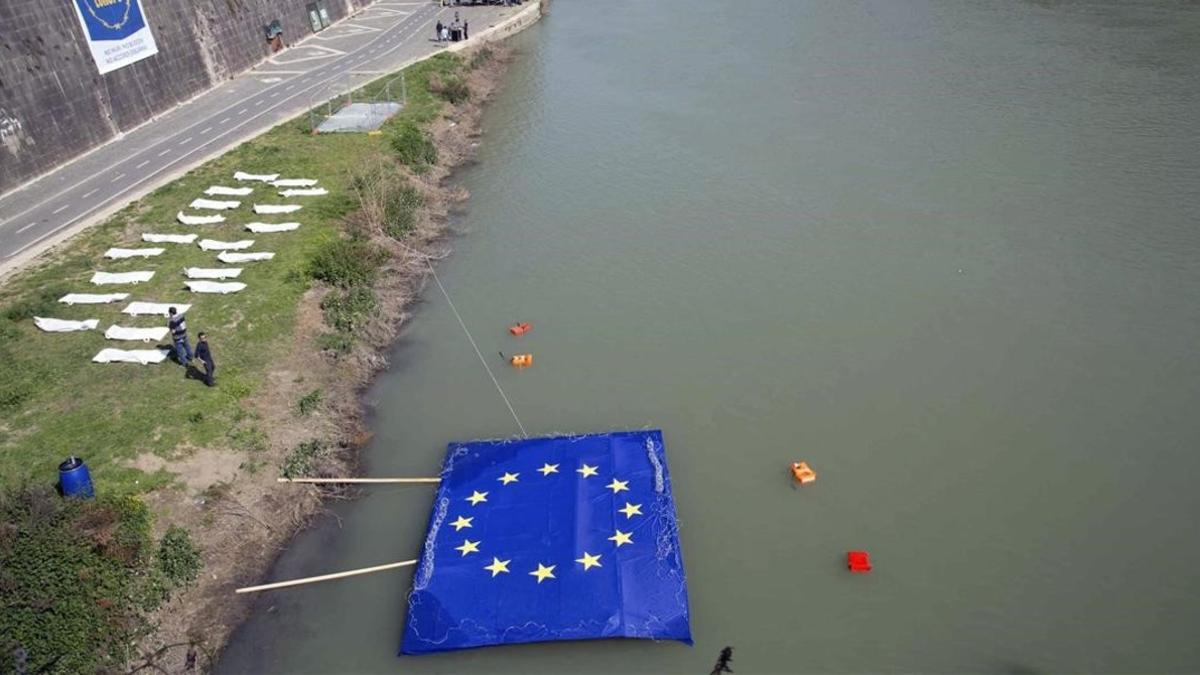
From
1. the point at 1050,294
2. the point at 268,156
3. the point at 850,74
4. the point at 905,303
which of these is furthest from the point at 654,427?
the point at 850,74

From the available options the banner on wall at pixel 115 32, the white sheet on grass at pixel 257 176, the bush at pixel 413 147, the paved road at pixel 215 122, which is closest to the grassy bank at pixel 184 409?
the white sheet on grass at pixel 257 176

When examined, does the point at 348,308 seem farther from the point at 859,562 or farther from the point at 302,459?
the point at 859,562

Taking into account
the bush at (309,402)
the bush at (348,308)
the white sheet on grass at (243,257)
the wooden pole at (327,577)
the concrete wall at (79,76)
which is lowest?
the wooden pole at (327,577)

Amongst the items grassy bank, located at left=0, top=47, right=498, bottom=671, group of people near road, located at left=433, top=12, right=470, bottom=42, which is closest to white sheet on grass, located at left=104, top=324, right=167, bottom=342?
grassy bank, located at left=0, top=47, right=498, bottom=671

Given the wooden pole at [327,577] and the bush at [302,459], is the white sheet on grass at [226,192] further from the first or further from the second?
the wooden pole at [327,577]

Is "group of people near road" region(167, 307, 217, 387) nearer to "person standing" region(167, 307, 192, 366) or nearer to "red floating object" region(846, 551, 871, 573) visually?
"person standing" region(167, 307, 192, 366)
